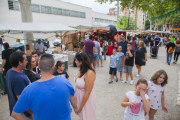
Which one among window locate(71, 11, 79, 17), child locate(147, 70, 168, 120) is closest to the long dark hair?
child locate(147, 70, 168, 120)

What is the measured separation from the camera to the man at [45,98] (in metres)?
1.30

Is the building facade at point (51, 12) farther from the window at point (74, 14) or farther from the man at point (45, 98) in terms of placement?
the man at point (45, 98)

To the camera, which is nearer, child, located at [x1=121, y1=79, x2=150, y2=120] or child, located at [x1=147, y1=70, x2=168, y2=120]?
child, located at [x1=121, y1=79, x2=150, y2=120]

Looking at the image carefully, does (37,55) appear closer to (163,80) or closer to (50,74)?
(50,74)

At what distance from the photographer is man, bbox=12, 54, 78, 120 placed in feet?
4.28

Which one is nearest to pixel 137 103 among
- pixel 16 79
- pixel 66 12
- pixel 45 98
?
pixel 45 98

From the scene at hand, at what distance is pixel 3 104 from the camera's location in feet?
12.5

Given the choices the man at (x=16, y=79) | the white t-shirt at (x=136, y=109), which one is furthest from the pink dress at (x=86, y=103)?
the man at (x=16, y=79)

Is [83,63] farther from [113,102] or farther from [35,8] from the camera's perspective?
[35,8]

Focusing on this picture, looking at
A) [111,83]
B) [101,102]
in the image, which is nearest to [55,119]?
[101,102]

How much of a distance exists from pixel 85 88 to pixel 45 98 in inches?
32.1

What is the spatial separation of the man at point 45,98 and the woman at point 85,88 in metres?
0.56

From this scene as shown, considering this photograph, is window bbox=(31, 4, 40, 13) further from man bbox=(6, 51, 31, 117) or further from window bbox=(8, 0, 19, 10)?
man bbox=(6, 51, 31, 117)

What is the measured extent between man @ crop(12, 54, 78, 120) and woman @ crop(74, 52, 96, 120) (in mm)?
558
